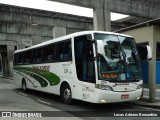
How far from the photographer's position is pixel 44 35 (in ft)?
105

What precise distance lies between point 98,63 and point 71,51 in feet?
6.81

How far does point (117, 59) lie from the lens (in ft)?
34.0

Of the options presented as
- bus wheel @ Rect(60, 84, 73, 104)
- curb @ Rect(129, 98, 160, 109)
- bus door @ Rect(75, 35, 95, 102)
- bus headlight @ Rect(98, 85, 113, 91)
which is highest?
bus door @ Rect(75, 35, 95, 102)

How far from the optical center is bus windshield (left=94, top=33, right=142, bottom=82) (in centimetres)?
1002

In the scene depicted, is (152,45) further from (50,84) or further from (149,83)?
(50,84)

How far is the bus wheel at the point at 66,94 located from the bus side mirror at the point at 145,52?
3.48m

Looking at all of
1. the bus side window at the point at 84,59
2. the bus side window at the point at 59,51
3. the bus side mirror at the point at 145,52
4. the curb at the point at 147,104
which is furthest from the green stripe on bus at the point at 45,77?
the bus side mirror at the point at 145,52

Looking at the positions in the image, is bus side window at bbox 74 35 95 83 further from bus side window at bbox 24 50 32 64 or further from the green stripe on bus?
bus side window at bbox 24 50 32 64

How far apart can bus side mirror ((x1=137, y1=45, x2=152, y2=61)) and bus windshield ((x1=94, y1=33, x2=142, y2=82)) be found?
1.87 ft

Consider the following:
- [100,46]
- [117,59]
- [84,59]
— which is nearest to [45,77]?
[84,59]

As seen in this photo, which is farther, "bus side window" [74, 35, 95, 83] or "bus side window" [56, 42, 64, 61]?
"bus side window" [56, 42, 64, 61]

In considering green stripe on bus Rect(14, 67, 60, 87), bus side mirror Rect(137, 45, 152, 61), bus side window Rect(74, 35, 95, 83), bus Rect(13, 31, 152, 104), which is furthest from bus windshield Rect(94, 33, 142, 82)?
green stripe on bus Rect(14, 67, 60, 87)

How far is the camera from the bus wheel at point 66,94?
12071mm

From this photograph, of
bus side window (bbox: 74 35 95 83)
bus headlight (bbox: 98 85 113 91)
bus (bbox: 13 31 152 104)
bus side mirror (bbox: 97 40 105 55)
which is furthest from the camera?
bus side window (bbox: 74 35 95 83)
